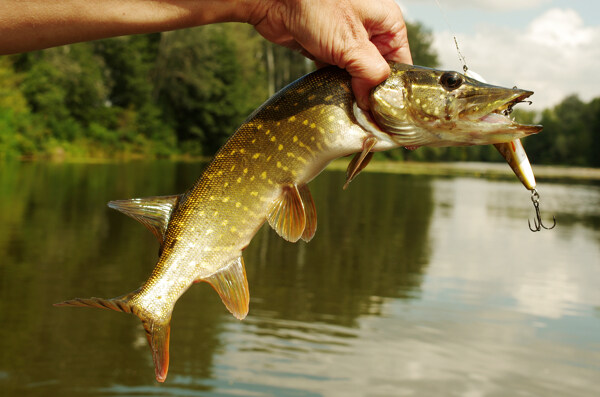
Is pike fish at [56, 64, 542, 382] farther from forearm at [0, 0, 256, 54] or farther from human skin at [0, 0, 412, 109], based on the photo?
forearm at [0, 0, 256, 54]

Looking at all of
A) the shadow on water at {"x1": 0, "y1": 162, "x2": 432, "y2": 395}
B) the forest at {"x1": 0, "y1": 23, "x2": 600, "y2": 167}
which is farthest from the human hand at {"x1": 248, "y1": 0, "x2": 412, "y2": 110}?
the forest at {"x1": 0, "y1": 23, "x2": 600, "y2": 167}

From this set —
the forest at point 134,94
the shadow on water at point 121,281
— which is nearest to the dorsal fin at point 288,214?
the shadow on water at point 121,281

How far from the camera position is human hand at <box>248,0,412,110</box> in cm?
238

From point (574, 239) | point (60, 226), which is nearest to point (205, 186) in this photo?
point (60, 226)

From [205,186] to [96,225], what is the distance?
1291cm

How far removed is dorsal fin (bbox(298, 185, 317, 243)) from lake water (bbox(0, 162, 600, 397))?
4035 mm

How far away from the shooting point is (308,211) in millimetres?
2555

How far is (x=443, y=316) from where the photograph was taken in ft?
29.8

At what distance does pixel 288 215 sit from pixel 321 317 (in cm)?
635

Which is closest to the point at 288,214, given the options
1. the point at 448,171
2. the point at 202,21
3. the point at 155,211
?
the point at 155,211

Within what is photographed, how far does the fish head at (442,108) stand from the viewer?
2.33 meters

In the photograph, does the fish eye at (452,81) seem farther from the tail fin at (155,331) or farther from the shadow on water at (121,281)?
the shadow on water at (121,281)

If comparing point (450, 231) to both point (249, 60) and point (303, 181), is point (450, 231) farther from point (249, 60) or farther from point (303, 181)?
point (249, 60)

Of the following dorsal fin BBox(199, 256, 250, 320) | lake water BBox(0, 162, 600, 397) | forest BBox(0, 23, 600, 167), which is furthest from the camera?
forest BBox(0, 23, 600, 167)
